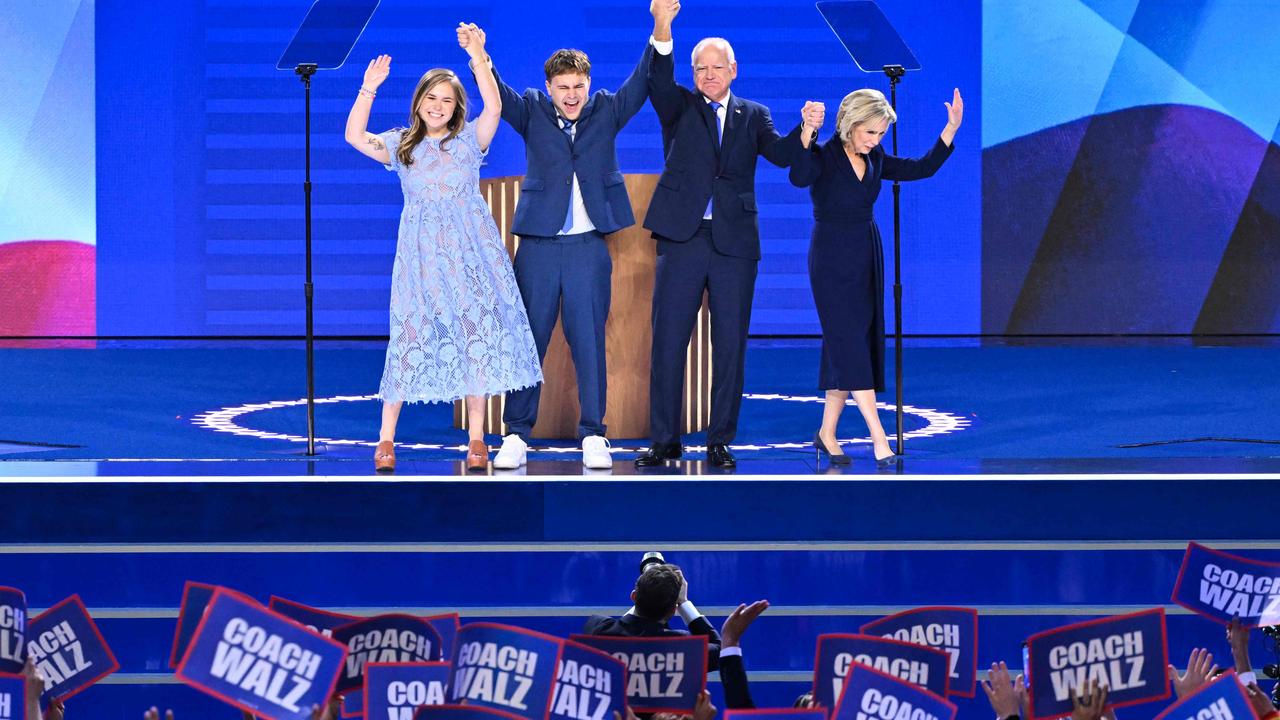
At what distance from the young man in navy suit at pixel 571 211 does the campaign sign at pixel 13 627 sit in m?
2.27

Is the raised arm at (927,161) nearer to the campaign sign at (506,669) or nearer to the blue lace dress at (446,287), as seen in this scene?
the blue lace dress at (446,287)

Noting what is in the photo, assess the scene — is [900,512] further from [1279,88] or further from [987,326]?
[1279,88]

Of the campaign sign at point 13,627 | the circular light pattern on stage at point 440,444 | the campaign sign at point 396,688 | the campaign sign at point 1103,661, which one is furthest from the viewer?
the circular light pattern on stage at point 440,444

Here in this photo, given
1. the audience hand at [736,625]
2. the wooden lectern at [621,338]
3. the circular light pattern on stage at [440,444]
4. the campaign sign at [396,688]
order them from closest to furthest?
1. the campaign sign at [396,688]
2. the audience hand at [736,625]
3. the circular light pattern on stage at [440,444]
4. the wooden lectern at [621,338]

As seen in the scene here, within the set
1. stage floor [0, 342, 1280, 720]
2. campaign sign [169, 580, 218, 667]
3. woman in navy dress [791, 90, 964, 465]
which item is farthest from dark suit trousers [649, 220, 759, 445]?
campaign sign [169, 580, 218, 667]

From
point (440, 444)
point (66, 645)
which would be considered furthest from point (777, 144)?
point (66, 645)

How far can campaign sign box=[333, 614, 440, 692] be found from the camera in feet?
7.27

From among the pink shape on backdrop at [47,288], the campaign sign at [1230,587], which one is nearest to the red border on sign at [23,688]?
the campaign sign at [1230,587]

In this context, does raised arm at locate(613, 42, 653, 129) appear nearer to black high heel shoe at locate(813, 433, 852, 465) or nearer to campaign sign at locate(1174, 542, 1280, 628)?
black high heel shoe at locate(813, 433, 852, 465)

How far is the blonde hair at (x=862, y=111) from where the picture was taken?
4.41 m

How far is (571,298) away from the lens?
4523 millimetres

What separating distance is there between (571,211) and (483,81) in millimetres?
482

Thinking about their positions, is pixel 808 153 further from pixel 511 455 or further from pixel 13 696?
pixel 13 696

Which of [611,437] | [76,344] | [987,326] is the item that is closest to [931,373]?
[987,326]
